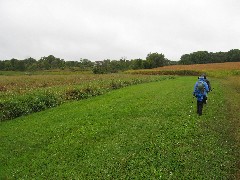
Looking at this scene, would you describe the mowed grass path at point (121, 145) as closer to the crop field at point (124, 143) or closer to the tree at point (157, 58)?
the crop field at point (124, 143)

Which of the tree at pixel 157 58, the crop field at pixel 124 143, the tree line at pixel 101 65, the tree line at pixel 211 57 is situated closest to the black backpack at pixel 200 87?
the crop field at pixel 124 143

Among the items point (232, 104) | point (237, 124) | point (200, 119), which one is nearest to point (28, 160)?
point (200, 119)

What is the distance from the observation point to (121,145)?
46.6 feet

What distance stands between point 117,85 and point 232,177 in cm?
3647

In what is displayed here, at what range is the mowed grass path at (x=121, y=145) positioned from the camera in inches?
451

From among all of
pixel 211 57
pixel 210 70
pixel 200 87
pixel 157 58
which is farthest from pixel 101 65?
pixel 200 87

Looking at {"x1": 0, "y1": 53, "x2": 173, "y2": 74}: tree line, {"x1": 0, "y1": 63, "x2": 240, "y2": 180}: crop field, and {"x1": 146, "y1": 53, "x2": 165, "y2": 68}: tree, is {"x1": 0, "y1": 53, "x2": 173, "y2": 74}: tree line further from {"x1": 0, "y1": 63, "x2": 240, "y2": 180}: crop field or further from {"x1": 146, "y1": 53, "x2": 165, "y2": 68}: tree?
{"x1": 0, "y1": 63, "x2": 240, "y2": 180}: crop field

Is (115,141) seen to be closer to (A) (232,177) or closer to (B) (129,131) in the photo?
(B) (129,131)

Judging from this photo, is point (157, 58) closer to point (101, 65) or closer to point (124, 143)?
point (101, 65)

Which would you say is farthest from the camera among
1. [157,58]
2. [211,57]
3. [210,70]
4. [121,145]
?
[211,57]

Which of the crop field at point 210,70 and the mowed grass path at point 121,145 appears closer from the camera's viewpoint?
the mowed grass path at point 121,145

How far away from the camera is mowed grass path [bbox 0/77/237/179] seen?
37.6 ft

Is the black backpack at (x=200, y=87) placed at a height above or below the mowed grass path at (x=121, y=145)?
above

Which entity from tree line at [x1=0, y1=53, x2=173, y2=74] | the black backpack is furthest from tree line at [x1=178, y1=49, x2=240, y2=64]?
the black backpack
